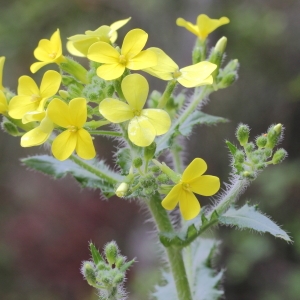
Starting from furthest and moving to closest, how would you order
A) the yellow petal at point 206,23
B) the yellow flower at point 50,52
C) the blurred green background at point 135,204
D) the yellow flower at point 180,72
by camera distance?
the blurred green background at point 135,204
the yellow petal at point 206,23
the yellow flower at point 50,52
the yellow flower at point 180,72

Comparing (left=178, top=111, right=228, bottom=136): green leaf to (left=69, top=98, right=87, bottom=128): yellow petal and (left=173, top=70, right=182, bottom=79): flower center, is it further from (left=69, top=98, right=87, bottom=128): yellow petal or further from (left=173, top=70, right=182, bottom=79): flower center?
(left=69, top=98, right=87, bottom=128): yellow petal

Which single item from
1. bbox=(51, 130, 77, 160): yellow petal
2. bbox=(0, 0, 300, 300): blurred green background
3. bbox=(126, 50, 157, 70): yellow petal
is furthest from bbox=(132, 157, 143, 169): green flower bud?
bbox=(0, 0, 300, 300): blurred green background

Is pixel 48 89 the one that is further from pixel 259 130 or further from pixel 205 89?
pixel 259 130

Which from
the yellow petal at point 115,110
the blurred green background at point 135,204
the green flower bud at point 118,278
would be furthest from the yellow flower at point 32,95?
the blurred green background at point 135,204

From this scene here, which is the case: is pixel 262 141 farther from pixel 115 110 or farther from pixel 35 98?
pixel 35 98

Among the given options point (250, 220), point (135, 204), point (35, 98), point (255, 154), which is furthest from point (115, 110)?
point (135, 204)

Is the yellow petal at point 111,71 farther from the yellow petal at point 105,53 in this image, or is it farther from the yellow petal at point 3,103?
the yellow petal at point 3,103
